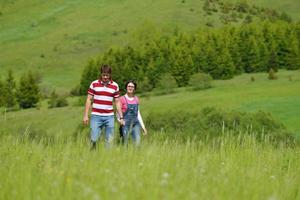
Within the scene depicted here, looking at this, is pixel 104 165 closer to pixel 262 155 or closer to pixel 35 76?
pixel 262 155

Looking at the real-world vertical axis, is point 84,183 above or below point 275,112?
above

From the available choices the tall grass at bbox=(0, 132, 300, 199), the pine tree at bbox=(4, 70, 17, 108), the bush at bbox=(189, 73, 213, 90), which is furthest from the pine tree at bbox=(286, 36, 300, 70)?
the tall grass at bbox=(0, 132, 300, 199)

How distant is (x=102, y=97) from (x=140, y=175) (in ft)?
23.3

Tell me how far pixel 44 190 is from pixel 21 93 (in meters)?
87.8

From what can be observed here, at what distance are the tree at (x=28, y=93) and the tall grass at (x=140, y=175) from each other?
82.3 meters

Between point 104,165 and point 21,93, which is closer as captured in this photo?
point 104,165

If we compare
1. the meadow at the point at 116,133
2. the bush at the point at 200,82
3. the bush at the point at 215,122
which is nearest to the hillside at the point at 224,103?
the meadow at the point at 116,133

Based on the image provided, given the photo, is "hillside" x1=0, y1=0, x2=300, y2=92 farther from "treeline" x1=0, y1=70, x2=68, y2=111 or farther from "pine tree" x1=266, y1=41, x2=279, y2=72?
"pine tree" x1=266, y1=41, x2=279, y2=72

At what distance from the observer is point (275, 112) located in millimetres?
60094

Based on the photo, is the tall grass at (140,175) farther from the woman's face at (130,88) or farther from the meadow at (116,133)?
the woman's face at (130,88)

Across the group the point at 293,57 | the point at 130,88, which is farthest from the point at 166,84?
the point at 130,88

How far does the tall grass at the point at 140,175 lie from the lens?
192 inches

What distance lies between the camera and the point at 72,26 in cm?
13175

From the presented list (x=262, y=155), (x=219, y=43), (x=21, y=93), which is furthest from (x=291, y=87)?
(x=262, y=155)
